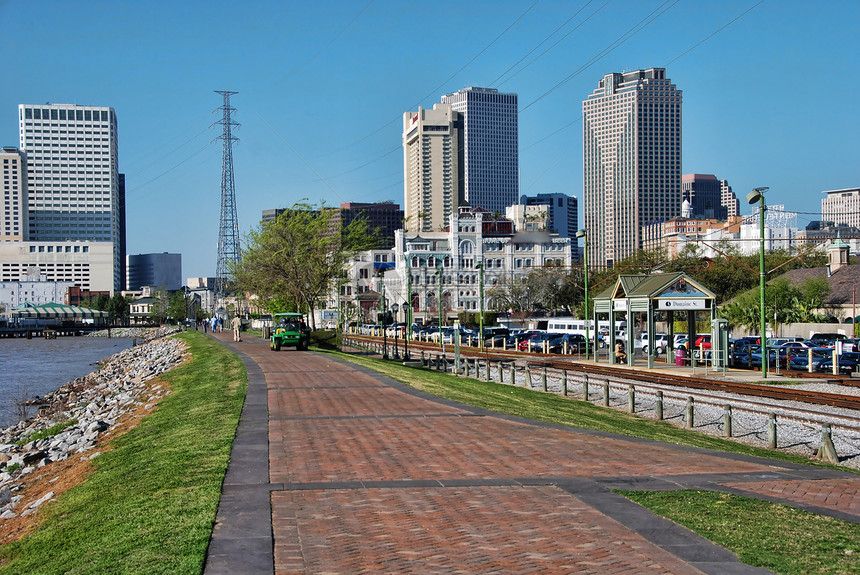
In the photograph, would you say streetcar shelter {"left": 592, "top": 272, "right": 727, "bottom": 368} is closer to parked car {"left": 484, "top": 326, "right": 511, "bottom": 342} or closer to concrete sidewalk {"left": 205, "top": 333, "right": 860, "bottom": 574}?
concrete sidewalk {"left": 205, "top": 333, "right": 860, "bottom": 574}

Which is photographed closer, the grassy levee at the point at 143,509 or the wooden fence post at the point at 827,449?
the grassy levee at the point at 143,509

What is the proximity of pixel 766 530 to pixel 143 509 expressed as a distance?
7.40 meters

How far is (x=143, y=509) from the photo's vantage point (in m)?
10.1

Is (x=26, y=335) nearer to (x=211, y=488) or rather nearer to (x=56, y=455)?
(x=56, y=455)

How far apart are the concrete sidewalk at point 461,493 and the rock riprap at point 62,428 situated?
4650 mm

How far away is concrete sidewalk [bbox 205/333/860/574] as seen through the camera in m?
7.96

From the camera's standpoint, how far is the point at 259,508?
9.54 metres

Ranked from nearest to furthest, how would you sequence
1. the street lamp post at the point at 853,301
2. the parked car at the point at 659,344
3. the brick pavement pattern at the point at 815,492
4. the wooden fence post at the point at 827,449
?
the brick pavement pattern at the point at 815,492 → the wooden fence post at the point at 827,449 → the parked car at the point at 659,344 → the street lamp post at the point at 853,301

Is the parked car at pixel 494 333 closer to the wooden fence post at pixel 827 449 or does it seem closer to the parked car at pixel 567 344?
the parked car at pixel 567 344

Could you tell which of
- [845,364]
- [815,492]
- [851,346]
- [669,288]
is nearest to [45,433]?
[815,492]

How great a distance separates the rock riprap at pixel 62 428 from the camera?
1663 centimetres

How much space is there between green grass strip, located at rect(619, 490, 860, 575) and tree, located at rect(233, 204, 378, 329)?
1709 inches

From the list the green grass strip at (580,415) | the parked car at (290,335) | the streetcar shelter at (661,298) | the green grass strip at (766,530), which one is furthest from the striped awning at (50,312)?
the green grass strip at (766,530)

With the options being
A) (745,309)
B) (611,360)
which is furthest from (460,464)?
(745,309)
